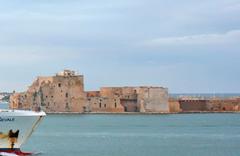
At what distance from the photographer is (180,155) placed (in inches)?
1820

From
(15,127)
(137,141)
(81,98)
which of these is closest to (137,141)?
(137,141)

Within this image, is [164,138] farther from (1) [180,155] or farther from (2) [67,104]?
(2) [67,104]

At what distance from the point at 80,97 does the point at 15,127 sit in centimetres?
6225

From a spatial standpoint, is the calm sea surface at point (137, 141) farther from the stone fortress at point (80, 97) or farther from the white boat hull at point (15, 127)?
the stone fortress at point (80, 97)

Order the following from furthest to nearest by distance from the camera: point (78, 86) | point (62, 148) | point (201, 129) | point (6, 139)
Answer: point (78, 86), point (201, 129), point (62, 148), point (6, 139)

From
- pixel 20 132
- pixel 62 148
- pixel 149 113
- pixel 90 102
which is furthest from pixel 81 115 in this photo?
pixel 20 132

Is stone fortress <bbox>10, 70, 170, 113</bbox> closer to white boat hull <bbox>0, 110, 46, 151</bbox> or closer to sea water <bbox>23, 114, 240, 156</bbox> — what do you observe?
sea water <bbox>23, 114, 240, 156</bbox>

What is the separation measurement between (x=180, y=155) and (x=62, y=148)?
790cm

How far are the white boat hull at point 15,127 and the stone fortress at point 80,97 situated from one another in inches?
2319

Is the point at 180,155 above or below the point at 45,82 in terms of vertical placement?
below

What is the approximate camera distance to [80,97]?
331 feet

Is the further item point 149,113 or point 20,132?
point 149,113

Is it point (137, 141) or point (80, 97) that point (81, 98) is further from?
point (137, 141)

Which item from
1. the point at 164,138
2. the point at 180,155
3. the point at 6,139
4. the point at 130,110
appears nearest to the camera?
the point at 6,139
